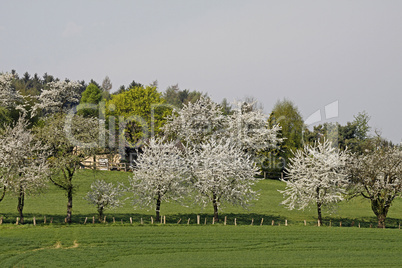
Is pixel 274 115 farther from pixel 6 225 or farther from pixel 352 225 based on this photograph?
pixel 6 225

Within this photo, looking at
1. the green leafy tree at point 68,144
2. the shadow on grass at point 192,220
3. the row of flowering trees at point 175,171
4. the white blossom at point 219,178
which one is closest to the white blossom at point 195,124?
the row of flowering trees at point 175,171

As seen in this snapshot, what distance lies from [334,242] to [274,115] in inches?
1912

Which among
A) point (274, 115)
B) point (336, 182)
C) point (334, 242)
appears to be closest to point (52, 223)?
point (334, 242)

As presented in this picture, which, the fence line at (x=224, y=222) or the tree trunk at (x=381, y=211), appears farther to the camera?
the tree trunk at (x=381, y=211)

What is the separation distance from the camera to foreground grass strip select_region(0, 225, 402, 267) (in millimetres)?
35781

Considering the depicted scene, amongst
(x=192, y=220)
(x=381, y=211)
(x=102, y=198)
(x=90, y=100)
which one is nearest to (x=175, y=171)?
(x=192, y=220)

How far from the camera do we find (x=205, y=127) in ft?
242

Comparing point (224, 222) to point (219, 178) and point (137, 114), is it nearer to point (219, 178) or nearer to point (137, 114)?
point (219, 178)

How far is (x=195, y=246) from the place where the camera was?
39.9 m

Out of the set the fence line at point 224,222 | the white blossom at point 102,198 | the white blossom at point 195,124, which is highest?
the white blossom at point 195,124

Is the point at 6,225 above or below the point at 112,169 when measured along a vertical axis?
below

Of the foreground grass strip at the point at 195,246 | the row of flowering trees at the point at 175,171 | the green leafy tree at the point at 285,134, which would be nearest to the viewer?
the foreground grass strip at the point at 195,246

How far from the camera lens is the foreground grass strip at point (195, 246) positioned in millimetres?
35781

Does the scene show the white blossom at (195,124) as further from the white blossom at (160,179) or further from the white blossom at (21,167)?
the white blossom at (21,167)
